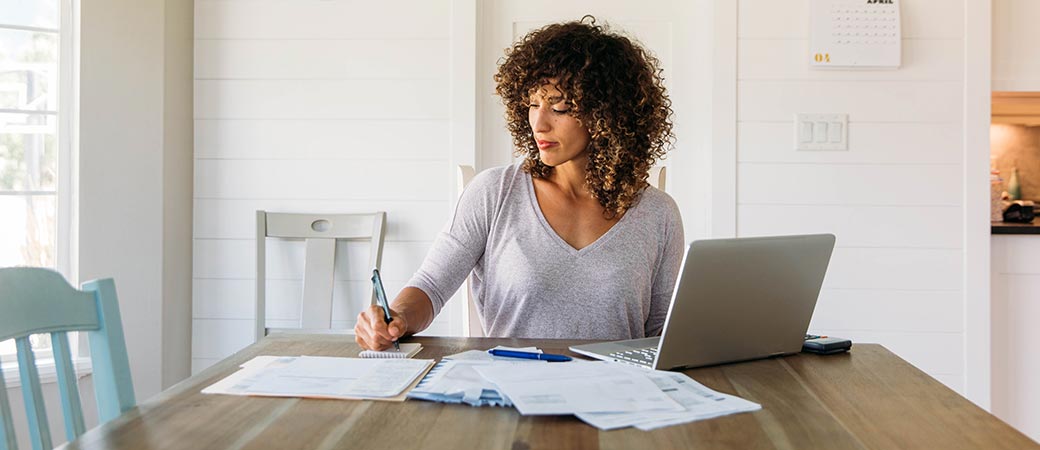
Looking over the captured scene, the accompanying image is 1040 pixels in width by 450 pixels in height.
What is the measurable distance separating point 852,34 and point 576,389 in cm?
216

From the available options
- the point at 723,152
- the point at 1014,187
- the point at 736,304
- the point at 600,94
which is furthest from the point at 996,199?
the point at 736,304

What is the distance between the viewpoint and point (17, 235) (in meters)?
2.62

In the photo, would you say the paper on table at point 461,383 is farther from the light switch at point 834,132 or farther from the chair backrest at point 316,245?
the light switch at point 834,132

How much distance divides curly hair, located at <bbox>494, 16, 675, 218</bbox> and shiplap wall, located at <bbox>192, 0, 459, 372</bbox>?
1.10 m

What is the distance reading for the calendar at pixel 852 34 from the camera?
9.29 feet

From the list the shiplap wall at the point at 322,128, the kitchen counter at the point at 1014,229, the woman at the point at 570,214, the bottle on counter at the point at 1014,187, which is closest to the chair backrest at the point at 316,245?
the shiplap wall at the point at 322,128

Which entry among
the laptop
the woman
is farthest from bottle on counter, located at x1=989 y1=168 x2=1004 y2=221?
the laptop

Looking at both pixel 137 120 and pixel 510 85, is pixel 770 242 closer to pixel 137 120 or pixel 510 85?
pixel 510 85

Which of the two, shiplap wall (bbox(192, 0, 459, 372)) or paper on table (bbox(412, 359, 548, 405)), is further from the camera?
shiplap wall (bbox(192, 0, 459, 372))

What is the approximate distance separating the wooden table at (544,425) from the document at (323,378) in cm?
3

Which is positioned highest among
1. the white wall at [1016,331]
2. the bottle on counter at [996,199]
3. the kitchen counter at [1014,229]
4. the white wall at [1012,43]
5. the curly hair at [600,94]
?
the white wall at [1012,43]

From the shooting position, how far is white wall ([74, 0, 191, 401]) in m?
2.68

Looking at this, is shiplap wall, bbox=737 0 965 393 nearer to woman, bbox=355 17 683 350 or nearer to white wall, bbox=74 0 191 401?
woman, bbox=355 17 683 350

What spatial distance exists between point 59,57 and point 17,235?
53 cm
